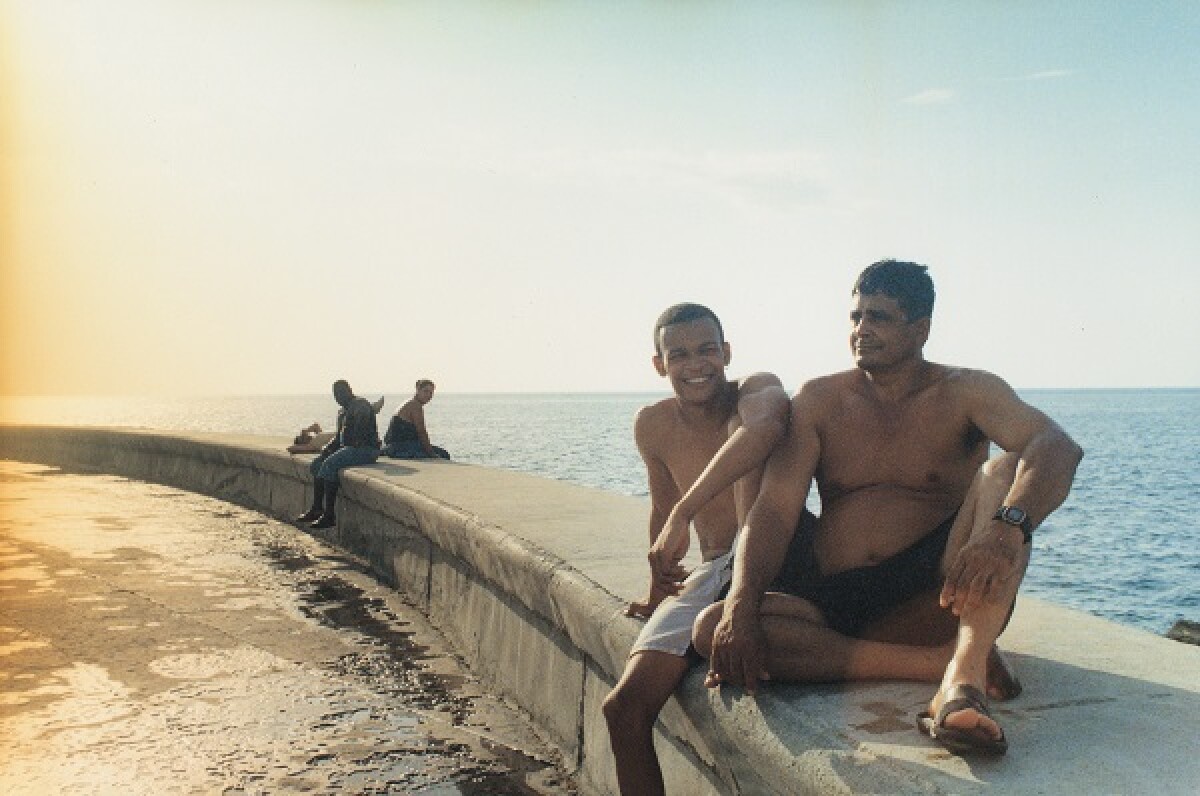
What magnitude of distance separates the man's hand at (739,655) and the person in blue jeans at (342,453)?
7201 mm

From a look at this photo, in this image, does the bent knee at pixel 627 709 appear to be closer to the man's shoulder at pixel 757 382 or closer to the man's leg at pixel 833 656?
the man's leg at pixel 833 656

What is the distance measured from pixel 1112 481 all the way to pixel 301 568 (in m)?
46.1

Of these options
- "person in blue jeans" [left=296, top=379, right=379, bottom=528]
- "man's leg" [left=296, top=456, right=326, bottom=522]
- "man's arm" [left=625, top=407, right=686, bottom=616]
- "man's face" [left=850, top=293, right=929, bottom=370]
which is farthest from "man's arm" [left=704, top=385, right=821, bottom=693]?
"man's leg" [left=296, top=456, right=326, bottom=522]

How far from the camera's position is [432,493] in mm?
7543

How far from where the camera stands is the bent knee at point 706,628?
117 inches

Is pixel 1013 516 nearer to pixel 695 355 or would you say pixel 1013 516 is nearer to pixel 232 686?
pixel 695 355

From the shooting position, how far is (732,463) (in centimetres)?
323

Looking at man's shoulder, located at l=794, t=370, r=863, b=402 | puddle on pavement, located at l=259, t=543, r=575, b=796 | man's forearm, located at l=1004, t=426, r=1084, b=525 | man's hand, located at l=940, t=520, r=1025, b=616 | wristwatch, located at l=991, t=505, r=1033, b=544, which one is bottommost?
puddle on pavement, located at l=259, t=543, r=575, b=796

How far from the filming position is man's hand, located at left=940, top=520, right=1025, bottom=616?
2.54 metres

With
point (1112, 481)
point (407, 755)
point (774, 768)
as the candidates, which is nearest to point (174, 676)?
point (407, 755)

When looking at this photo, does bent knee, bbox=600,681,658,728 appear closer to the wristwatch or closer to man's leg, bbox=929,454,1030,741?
man's leg, bbox=929,454,1030,741

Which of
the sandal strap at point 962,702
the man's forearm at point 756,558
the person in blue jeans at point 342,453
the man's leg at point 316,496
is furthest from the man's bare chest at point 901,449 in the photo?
the man's leg at point 316,496

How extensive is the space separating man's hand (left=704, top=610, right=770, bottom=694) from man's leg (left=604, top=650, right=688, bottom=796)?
0.18 meters

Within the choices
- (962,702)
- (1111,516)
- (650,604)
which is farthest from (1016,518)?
(1111,516)
